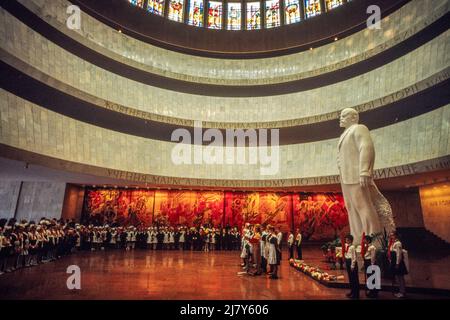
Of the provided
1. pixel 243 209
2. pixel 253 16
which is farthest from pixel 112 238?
pixel 253 16

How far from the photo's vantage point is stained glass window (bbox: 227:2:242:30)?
21750 millimetres

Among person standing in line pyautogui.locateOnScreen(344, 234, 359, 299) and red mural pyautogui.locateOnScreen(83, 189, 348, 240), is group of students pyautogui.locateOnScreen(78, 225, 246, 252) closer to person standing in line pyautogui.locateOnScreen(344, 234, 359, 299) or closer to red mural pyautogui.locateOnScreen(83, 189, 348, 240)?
red mural pyautogui.locateOnScreen(83, 189, 348, 240)

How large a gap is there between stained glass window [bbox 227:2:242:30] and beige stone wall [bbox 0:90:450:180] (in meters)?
10.3

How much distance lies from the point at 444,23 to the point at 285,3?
11138mm

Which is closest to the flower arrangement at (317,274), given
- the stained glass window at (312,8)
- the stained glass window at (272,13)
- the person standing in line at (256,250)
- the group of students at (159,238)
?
the person standing in line at (256,250)

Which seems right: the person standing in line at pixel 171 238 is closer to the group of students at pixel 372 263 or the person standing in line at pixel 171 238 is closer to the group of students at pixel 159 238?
the group of students at pixel 159 238

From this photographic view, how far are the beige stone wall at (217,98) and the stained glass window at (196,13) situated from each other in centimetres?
605

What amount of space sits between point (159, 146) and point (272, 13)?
44.5 feet

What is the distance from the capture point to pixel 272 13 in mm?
21656

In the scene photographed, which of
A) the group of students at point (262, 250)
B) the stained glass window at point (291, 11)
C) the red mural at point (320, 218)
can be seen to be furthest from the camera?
the stained glass window at point (291, 11)

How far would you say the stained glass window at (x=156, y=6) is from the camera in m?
20.0

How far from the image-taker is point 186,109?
64.8ft

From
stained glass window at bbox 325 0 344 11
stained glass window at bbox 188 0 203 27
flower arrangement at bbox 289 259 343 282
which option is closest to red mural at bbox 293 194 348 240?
flower arrangement at bbox 289 259 343 282

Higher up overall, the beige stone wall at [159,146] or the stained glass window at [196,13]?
the stained glass window at [196,13]
